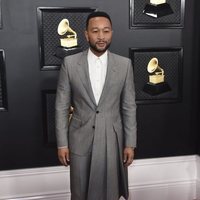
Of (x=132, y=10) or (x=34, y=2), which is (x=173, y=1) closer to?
(x=132, y=10)

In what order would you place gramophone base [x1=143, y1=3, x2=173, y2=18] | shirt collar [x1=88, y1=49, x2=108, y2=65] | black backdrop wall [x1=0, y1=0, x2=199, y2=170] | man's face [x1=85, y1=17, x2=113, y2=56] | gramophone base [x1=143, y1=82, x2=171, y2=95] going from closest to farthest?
1. man's face [x1=85, y1=17, x2=113, y2=56]
2. shirt collar [x1=88, y1=49, x2=108, y2=65]
3. black backdrop wall [x1=0, y1=0, x2=199, y2=170]
4. gramophone base [x1=143, y1=3, x2=173, y2=18]
5. gramophone base [x1=143, y1=82, x2=171, y2=95]

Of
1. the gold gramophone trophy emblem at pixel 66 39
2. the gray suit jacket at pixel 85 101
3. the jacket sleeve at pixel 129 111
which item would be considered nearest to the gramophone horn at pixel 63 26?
the gold gramophone trophy emblem at pixel 66 39

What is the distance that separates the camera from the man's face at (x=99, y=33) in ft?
5.65

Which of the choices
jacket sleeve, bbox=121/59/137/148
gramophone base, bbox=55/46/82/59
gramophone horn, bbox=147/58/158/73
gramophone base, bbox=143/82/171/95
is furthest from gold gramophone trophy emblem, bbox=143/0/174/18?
jacket sleeve, bbox=121/59/137/148

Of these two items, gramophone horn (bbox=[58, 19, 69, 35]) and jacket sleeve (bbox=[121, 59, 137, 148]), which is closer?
jacket sleeve (bbox=[121, 59, 137, 148])

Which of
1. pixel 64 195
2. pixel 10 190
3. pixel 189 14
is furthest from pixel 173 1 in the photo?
pixel 10 190

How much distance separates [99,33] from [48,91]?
81 centimetres

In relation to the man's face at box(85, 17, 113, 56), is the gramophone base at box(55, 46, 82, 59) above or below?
below

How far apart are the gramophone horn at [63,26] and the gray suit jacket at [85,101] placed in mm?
563

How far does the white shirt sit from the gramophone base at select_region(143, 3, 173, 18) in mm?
828

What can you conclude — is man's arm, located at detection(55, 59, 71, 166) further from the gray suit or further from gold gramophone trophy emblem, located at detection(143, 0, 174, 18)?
gold gramophone trophy emblem, located at detection(143, 0, 174, 18)

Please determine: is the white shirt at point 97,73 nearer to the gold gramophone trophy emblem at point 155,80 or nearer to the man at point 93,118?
the man at point 93,118

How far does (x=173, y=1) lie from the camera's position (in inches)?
97.8

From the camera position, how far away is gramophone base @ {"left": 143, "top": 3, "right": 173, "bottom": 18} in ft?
8.02
